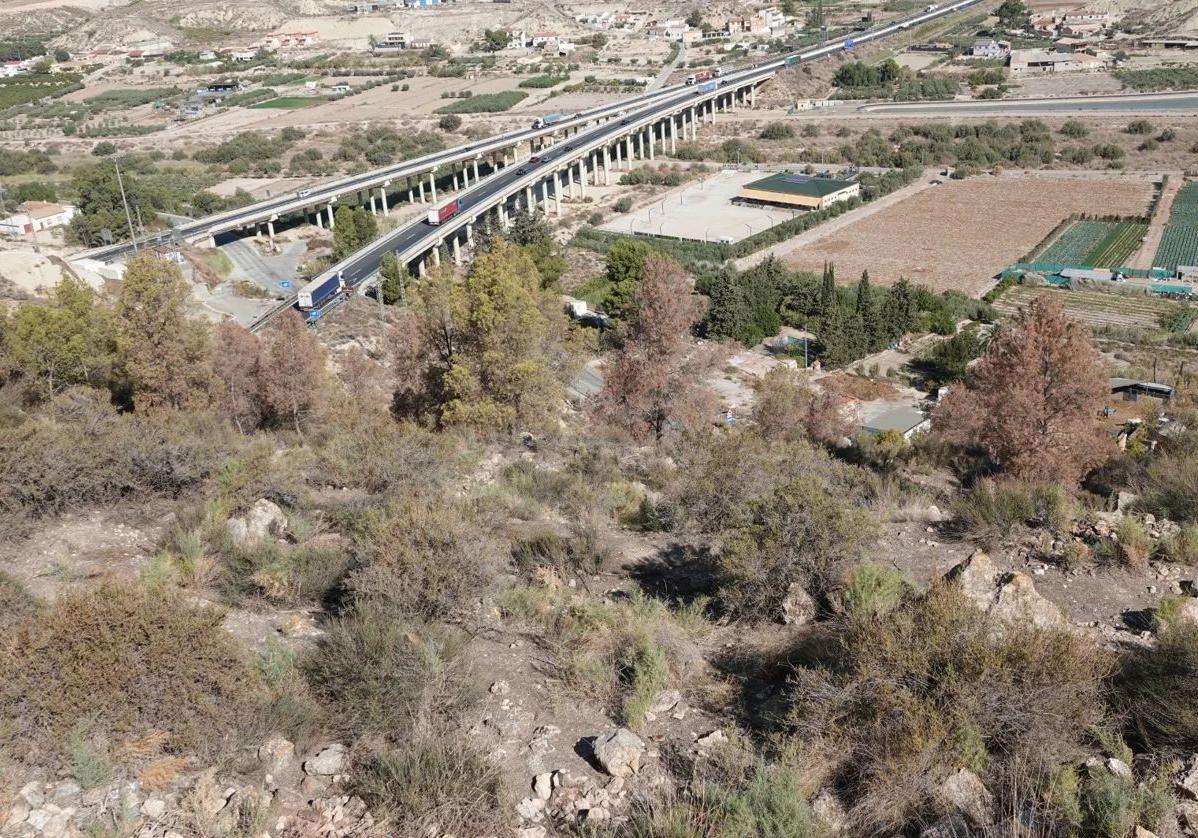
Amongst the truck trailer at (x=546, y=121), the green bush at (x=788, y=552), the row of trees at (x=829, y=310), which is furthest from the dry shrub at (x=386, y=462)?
the truck trailer at (x=546, y=121)

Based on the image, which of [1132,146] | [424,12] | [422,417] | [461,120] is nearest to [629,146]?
[461,120]

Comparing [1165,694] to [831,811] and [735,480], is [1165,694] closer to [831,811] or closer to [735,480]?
[831,811]

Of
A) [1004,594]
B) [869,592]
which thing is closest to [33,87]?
[869,592]

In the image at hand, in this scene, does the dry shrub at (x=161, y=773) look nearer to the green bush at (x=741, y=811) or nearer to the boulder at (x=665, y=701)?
the green bush at (x=741, y=811)

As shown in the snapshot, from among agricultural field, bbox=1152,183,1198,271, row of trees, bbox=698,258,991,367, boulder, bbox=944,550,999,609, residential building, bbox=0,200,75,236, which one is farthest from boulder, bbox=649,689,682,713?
residential building, bbox=0,200,75,236

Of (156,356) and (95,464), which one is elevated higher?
(95,464)

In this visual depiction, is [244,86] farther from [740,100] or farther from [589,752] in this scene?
[589,752]

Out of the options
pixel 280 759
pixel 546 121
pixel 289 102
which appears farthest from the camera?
pixel 289 102
